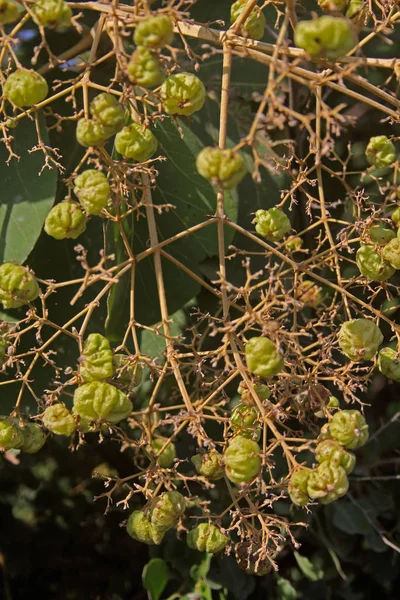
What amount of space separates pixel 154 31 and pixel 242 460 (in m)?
0.68

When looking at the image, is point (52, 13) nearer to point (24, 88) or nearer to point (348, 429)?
point (24, 88)

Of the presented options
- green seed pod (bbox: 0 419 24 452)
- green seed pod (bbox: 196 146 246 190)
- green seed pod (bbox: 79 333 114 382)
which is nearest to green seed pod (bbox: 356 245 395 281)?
green seed pod (bbox: 196 146 246 190)

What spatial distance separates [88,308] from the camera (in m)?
1.28

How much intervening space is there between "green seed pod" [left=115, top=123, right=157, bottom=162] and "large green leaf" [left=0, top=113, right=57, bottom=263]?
0.45m

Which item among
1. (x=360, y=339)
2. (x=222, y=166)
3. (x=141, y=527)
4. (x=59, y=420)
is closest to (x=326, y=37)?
(x=222, y=166)

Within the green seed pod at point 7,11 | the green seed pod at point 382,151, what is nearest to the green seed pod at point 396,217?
the green seed pod at point 382,151

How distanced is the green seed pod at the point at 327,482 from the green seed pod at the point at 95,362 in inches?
14.7

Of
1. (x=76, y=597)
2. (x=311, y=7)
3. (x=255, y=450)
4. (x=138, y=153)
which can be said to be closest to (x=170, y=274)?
(x=138, y=153)

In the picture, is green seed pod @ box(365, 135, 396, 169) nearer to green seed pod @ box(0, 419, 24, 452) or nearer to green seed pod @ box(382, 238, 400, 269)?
green seed pod @ box(382, 238, 400, 269)

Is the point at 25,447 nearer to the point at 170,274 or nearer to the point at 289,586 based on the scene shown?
the point at 170,274

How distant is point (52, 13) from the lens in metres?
1.15

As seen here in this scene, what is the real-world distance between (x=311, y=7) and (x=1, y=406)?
1333 mm

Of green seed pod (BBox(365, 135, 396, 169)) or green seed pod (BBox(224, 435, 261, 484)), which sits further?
green seed pod (BBox(365, 135, 396, 169))

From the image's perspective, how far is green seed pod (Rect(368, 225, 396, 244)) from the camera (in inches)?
52.5
